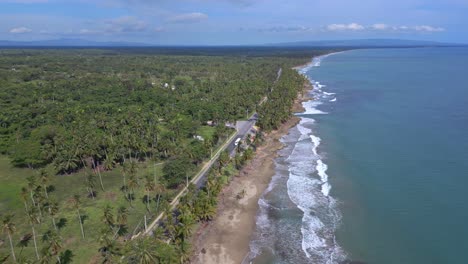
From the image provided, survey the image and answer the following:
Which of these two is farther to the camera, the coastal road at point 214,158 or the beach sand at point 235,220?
the coastal road at point 214,158

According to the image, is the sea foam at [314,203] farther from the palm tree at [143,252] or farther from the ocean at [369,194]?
the palm tree at [143,252]

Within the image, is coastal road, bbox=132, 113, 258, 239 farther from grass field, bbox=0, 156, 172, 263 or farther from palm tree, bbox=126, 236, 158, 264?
palm tree, bbox=126, 236, 158, 264

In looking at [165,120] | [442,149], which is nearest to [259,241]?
[442,149]

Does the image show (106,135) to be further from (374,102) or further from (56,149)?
(374,102)

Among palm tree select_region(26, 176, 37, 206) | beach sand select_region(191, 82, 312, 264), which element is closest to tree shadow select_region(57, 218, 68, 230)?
palm tree select_region(26, 176, 37, 206)

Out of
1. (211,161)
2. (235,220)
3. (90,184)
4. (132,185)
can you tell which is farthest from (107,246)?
(211,161)

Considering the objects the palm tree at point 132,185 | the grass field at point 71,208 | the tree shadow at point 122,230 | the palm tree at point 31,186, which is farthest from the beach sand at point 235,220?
the palm tree at point 31,186
